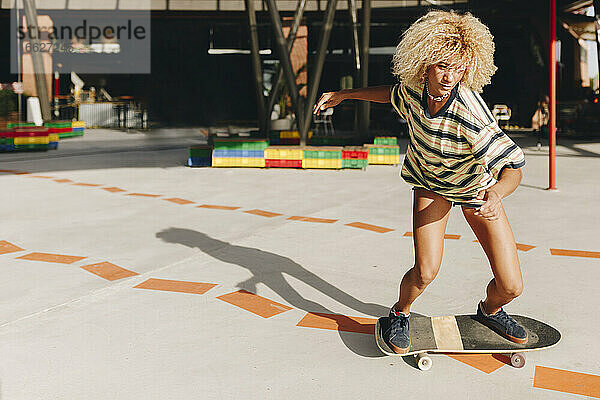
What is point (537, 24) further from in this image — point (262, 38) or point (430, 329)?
point (430, 329)

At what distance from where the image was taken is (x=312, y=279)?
482 cm

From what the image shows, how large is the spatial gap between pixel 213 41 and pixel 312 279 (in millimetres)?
26534

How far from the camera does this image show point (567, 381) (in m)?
3.04

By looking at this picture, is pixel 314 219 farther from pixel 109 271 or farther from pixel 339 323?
pixel 339 323

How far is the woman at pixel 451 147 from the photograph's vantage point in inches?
113

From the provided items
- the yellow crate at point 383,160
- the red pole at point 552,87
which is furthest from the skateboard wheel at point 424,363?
the yellow crate at point 383,160

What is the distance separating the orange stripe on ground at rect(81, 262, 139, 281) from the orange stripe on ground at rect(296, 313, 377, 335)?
1.61 metres

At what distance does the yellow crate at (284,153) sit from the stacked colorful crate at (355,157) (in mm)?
856

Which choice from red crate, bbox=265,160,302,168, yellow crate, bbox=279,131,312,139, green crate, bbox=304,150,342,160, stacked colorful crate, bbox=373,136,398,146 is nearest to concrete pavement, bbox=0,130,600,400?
green crate, bbox=304,150,342,160

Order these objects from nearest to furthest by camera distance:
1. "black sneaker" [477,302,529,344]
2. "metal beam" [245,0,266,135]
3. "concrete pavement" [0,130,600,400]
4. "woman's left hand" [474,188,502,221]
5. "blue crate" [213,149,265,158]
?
"woman's left hand" [474,188,502,221], "concrete pavement" [0,130,600,400], "black sneaker" [477,302,529,344], "blue crate" [213,149,265,158], "metal beam" [245,0,266,135]

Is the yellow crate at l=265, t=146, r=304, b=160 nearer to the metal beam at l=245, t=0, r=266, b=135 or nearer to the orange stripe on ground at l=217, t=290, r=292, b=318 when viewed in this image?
the metal beam at l=245, t=0, r=266, b=135

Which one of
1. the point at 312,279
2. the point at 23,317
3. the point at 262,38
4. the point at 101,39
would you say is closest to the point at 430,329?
the point at 312,279

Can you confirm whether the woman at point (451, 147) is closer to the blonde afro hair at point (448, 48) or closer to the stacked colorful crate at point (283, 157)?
the blonde afro hair at point (448, 48)

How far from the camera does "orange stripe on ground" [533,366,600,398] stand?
293 cm
